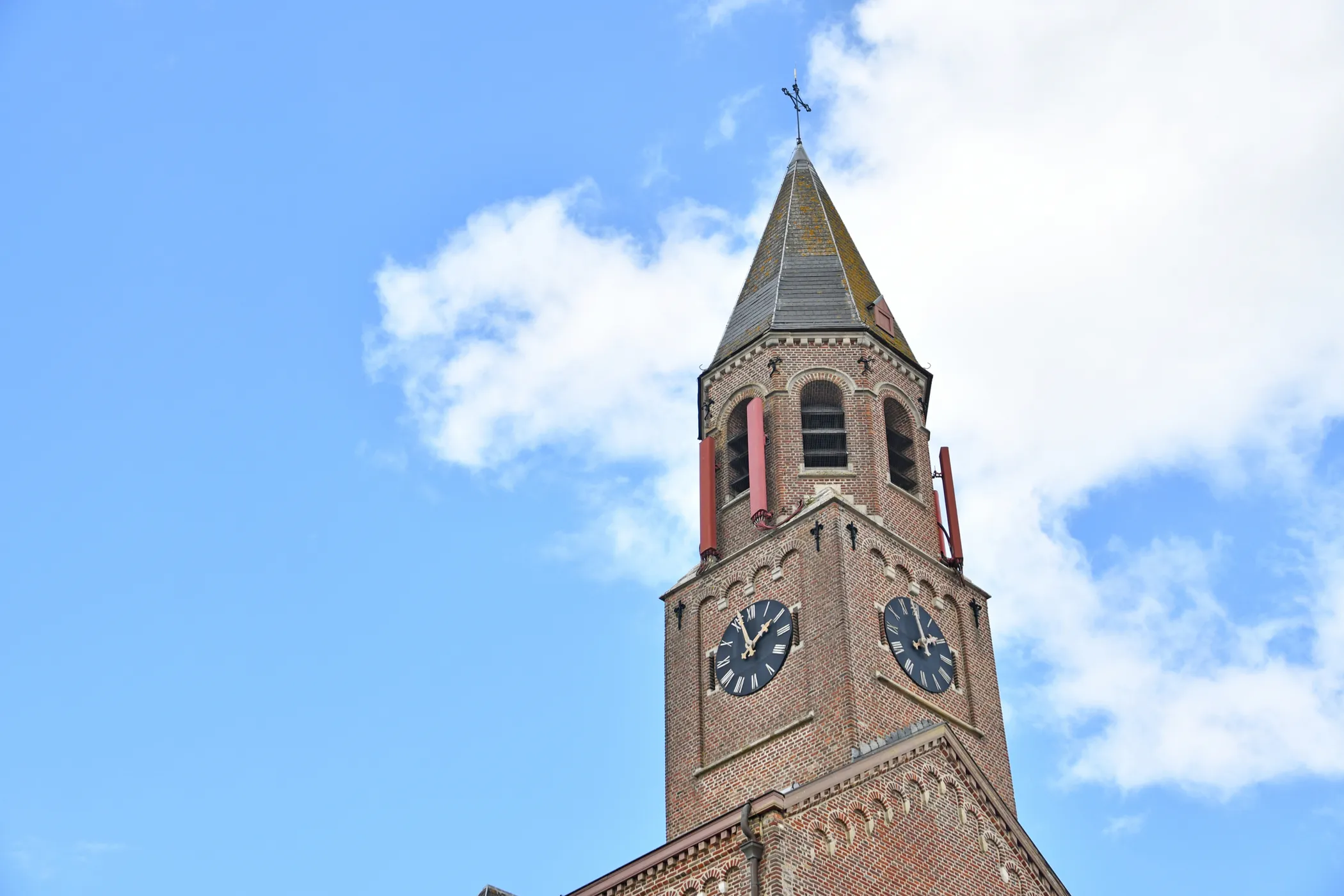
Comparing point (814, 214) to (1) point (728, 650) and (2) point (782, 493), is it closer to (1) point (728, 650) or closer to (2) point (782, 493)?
(2) point (782, 493)

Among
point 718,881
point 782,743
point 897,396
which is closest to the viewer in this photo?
point 718,881

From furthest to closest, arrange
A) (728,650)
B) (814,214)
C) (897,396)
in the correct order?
(814,214) < (897,396) < (728,650)

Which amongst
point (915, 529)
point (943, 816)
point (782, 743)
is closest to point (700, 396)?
point (915, 529)

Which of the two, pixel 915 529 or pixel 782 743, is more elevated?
pixel 915 529

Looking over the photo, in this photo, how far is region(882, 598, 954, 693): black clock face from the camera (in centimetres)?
3409

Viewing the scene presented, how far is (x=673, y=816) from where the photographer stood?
111 feet

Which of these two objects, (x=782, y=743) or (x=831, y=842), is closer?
(x=831, y=842)

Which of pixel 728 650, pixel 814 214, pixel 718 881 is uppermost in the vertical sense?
pixel 814 214

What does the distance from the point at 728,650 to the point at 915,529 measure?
5485 mm

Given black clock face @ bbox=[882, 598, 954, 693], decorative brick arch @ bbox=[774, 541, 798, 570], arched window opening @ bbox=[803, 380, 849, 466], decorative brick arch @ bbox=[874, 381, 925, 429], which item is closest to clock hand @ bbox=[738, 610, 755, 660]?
decorative brick arch @ bbox=[774, 541, 798, 570]

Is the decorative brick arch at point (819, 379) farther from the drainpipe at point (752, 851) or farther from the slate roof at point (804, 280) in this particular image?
the drainpipe at point (752, 851)

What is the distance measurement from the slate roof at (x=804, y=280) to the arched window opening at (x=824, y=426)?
1.71 meters

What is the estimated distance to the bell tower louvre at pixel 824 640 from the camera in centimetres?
2819

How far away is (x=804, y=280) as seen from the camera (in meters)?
41.4
